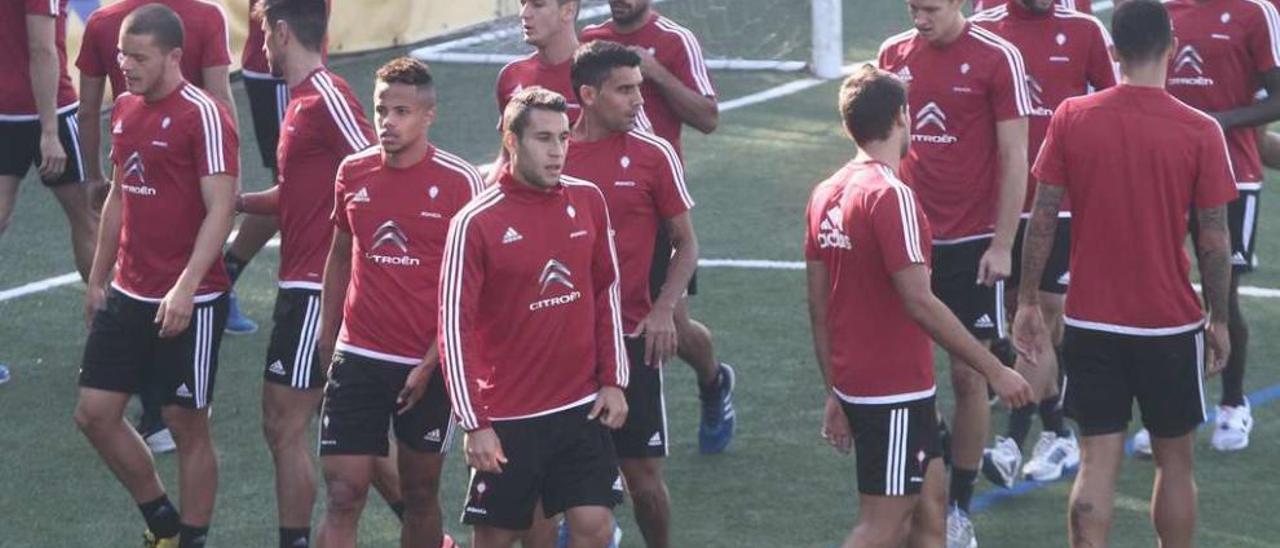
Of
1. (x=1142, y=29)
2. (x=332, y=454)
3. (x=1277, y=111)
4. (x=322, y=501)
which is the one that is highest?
(x=1142, y=29)

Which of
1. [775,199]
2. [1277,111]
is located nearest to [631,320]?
[1277,111]

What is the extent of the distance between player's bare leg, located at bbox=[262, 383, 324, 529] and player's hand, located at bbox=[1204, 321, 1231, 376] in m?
3.28

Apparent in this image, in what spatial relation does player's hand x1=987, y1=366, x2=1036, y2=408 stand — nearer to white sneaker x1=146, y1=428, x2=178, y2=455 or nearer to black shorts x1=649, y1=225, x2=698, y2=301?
black shorts x1=649, y1=225, x2=698, y2=301

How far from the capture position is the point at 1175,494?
7480 millimetres

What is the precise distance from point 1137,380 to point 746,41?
37.3ft

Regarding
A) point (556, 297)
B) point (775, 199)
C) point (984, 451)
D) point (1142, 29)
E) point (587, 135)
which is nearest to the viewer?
point (556, 297)

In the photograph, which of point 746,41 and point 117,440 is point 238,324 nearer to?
point 117,440

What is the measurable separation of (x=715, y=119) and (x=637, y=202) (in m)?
1.40

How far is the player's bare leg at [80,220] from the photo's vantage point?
1062cm

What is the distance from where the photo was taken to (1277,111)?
362 inches

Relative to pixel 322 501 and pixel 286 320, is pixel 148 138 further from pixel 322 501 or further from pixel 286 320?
pixel 322 501

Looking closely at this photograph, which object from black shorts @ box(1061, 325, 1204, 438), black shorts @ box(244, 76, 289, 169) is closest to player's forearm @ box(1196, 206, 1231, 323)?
black shorts @ box(1061, 325, 1204, 438)

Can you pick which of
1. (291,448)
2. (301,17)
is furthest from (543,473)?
(301,17)

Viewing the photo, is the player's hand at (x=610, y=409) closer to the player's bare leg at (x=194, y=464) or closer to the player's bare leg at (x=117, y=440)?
the player's bare leg at (x=194, y=464)
